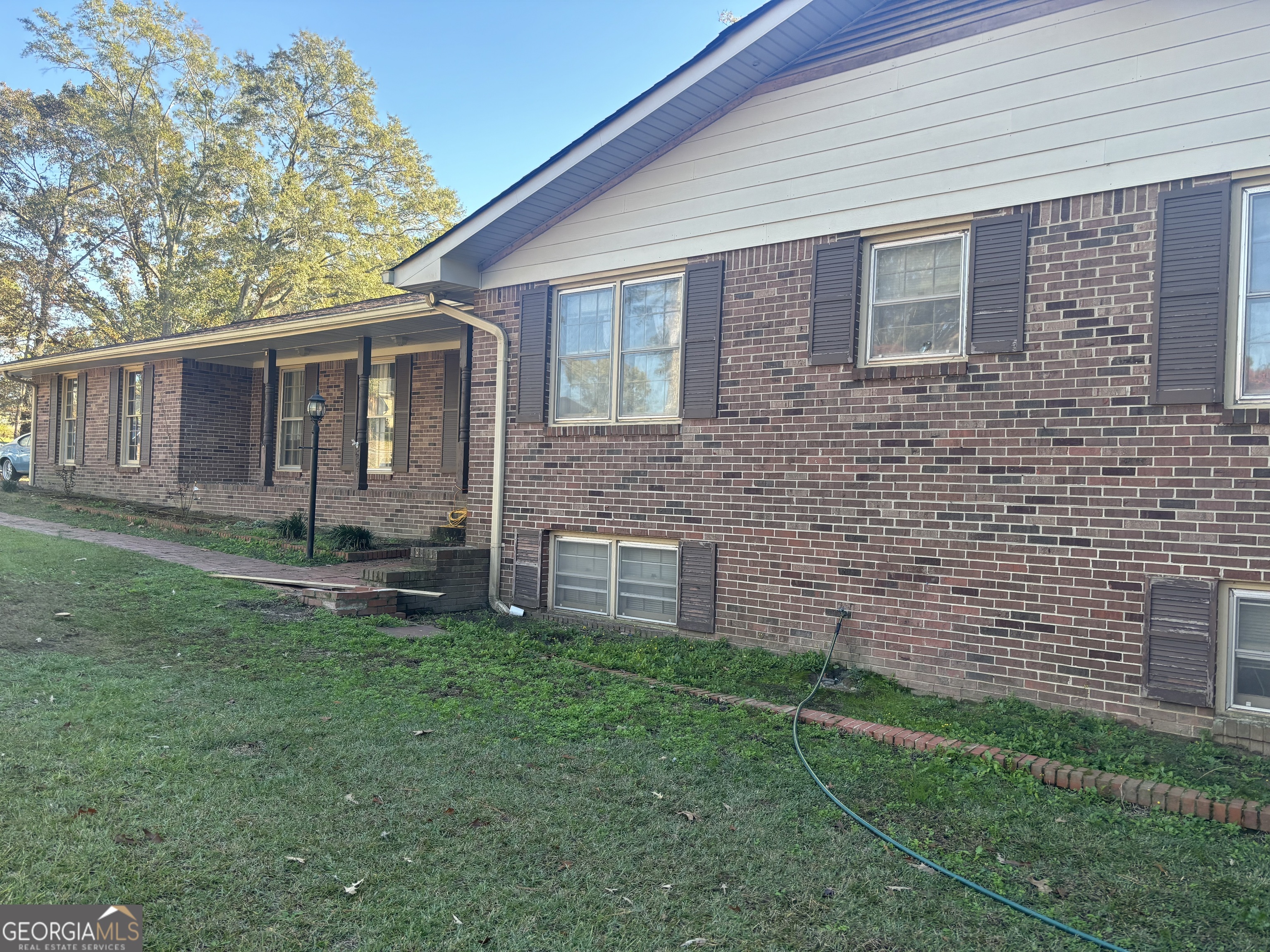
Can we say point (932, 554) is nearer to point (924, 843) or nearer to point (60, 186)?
point (924, 843)

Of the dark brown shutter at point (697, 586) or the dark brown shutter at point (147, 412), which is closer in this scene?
the dark brown shutter at point (697, 586)

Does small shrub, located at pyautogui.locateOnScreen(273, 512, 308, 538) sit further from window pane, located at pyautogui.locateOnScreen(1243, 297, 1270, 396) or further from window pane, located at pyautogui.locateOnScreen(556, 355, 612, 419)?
window pane, located at pyautogui.locateOnScreen(1243, 297, 1270, 396)

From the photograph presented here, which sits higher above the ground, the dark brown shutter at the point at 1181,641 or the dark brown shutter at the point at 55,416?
the dark brown shutter at the point at 55,416

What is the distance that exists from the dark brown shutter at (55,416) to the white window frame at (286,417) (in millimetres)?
8128

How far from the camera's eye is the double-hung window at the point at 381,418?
14.2m

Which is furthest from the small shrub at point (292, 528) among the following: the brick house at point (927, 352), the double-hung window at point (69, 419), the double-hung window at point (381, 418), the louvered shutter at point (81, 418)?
the double-hung window at point (69, 419)

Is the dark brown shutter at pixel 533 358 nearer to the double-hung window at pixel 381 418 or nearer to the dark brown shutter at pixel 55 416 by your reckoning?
the double-hung window at pixel 381 418

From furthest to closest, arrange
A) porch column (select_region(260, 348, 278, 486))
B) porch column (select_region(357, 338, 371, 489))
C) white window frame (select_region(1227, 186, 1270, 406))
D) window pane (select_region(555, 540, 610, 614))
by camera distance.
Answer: porch column (select_region(260, 348, 278, 486)) → porch column (select_region(357, 338, 371, 489)) → window pane (select_region(555, 540, 610, 614)) → white window frame (select_region(1227, 186, 1270, 406))

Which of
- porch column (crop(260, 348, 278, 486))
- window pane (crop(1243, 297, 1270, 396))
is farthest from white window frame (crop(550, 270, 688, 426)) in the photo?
porch column (crop(260, 348, 278, 486))

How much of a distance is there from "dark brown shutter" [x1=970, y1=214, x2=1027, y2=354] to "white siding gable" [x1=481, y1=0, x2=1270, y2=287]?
187 millimetres

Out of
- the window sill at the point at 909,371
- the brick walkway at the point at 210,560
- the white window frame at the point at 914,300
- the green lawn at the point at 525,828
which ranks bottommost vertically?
the green lawn at the point at 525,828

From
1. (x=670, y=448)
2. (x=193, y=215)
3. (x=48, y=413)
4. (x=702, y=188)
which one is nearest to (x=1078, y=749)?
(x=670, y=448)

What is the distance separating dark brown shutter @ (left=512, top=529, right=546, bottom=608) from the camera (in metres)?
8.45

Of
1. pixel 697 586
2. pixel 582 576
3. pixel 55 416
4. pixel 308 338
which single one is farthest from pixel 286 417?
pixel 697 586
